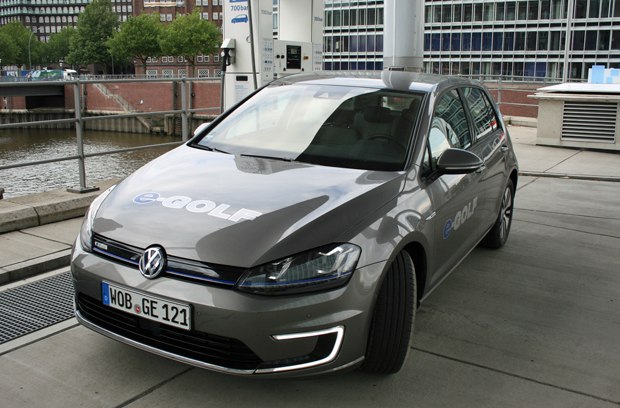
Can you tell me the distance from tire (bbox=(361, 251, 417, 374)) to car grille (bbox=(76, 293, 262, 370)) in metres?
0.58

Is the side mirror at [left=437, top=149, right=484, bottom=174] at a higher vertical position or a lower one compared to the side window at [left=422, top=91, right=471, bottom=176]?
lower

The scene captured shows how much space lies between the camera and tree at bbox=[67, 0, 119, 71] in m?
100

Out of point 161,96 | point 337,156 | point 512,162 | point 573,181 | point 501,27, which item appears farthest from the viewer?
point 161,96

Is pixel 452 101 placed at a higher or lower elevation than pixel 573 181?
higher

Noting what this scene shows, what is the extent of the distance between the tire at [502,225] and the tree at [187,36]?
79.7 m

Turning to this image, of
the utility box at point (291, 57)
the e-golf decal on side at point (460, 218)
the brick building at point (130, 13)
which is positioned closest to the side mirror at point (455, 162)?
the e-golf decal on side at point (460, 218)

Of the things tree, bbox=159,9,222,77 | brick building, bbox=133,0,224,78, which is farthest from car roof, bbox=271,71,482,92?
brick building, bbox=133,0,224,78

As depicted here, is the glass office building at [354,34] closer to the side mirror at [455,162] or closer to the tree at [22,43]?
the side mirror at [455,162]

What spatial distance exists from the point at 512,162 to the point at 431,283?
7.09ft

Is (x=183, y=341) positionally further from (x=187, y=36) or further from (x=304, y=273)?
(x=187, y=36)

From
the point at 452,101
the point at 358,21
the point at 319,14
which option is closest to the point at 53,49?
the point at 358,21

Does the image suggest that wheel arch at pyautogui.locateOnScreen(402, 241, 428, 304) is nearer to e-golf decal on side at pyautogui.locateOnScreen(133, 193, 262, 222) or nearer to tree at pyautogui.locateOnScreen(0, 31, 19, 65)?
e-golf decal on side at pyautogui.locateOnScreen(133, 193, 262, 222)

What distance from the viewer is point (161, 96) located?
61531 mm

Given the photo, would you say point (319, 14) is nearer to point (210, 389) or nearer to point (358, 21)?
point (210, 389)
